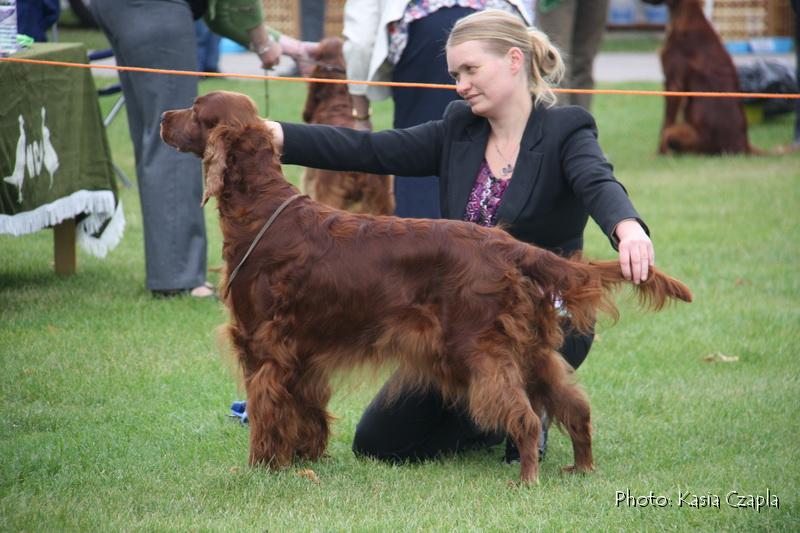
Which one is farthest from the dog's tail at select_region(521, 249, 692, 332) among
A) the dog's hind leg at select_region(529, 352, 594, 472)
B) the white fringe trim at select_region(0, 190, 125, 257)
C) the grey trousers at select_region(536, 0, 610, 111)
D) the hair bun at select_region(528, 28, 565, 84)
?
the grey trousers at select_region(536, 0, 610, 111)

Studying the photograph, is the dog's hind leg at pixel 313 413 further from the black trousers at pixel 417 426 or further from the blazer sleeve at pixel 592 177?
the blazer sleeve at pixel 592 177

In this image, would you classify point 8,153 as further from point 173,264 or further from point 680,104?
point 680,104

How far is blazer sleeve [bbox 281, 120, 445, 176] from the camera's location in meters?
3.56

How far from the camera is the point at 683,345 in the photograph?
204 inches

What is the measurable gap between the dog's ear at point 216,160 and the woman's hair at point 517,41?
0.83m

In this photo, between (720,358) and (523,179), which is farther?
(720,358)

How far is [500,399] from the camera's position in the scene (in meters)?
3.21

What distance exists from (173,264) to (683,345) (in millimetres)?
2626

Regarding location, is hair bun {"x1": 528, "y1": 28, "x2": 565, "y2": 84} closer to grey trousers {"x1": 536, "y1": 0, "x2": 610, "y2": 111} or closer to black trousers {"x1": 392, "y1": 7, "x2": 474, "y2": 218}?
black trousers {"x1": 392, "y1": 7, "x2": 474, "y2": 218}

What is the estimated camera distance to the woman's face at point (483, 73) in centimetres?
346

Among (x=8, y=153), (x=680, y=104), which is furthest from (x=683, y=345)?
(x=680, y=104)

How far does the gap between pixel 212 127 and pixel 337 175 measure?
107 inches

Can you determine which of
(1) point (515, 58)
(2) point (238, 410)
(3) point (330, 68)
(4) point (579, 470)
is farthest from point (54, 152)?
(4) point (579, 470)

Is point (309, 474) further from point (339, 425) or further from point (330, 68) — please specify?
point (330, 68)
